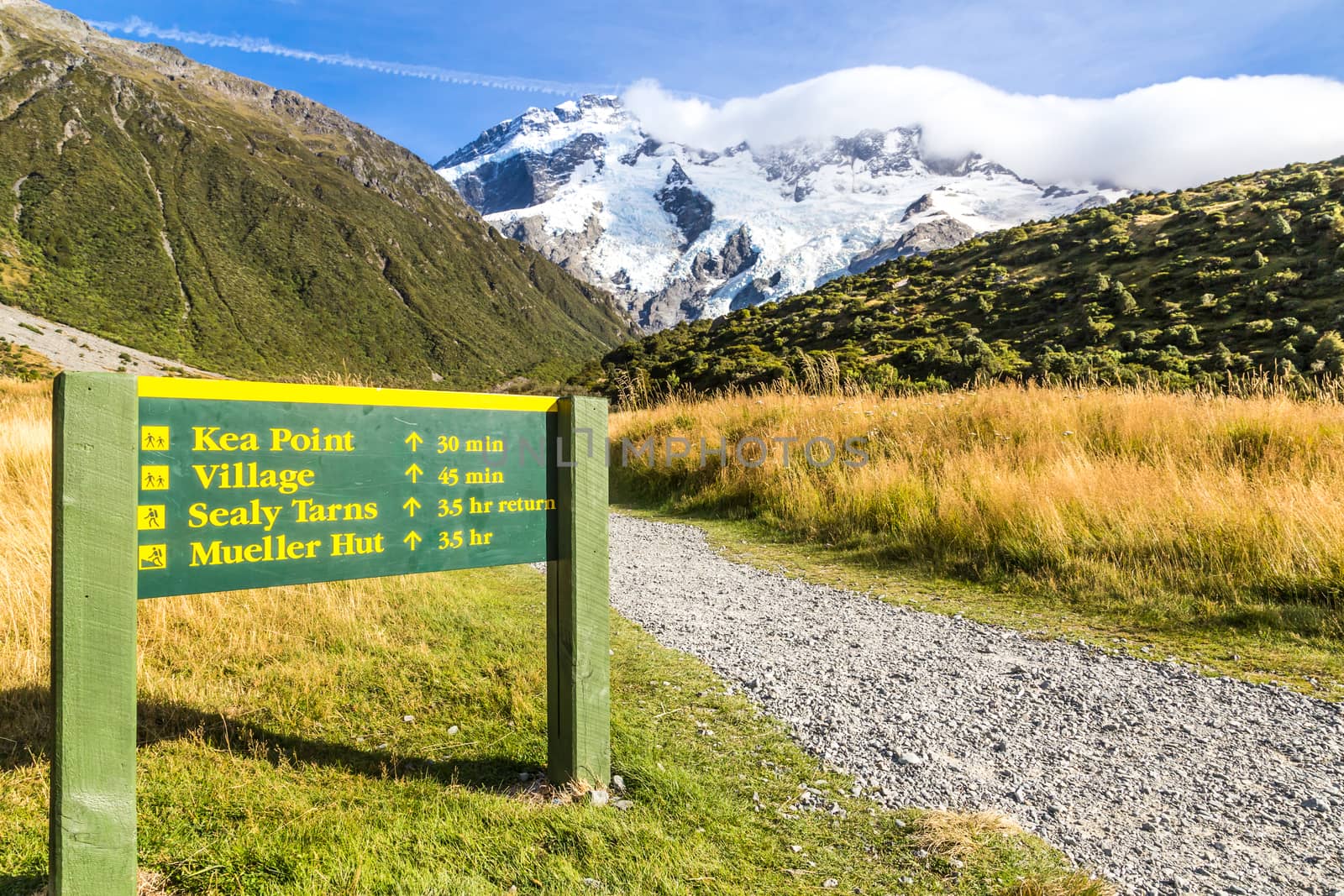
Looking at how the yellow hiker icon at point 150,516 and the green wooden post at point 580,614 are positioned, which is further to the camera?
the green wooden post at point 580,614

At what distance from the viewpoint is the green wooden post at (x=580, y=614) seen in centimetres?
248

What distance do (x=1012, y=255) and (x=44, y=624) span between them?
3422 cm

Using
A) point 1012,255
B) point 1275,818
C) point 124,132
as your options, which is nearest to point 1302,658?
point 1275,818

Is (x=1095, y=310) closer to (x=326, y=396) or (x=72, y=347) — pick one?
(x=326, y=396)

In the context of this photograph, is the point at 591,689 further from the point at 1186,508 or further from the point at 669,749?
the point at 1186,508

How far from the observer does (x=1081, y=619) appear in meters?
4.29

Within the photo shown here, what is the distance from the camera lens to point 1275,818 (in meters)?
2.21

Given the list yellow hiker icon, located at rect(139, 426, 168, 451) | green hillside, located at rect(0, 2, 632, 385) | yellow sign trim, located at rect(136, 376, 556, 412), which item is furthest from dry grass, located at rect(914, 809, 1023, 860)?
green hillside, located at rect(0, 2, 632, 385)

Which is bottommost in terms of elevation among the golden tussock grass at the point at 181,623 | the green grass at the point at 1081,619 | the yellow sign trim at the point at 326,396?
→ the green grass at the point at 1081,619

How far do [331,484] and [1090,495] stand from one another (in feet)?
18.1

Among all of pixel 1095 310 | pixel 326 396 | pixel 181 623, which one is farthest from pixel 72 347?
pixel 326 396

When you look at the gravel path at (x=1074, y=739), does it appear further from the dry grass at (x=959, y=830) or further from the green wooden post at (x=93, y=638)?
the green wooden post at (x=93, y=638)

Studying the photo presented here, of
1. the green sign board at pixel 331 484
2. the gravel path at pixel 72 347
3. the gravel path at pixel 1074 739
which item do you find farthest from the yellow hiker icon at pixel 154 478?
the gravel path at pixel 72 347

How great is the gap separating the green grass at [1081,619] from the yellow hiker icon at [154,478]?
4.34m
